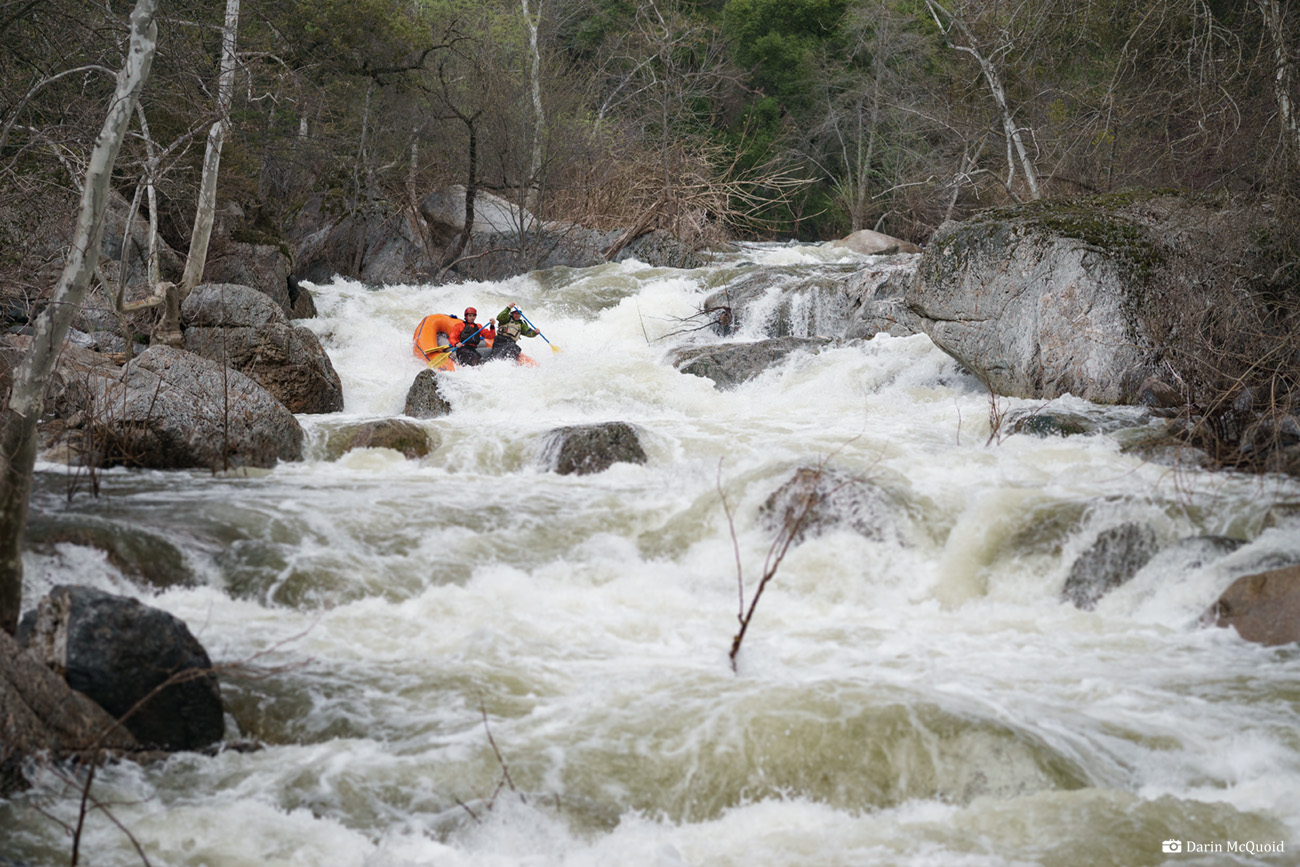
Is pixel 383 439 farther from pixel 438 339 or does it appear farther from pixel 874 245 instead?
pixel 874 245

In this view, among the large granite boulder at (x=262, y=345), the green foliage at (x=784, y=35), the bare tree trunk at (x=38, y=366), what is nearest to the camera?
the bare tree trunk at (x=38, y=366)

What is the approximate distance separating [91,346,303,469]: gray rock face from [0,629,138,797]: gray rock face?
4158 mm

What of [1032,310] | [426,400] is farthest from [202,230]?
[1032,310]

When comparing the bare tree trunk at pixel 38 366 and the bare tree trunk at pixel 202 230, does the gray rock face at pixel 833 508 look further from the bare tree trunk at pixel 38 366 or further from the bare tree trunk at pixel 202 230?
the bare tree trunk at pixel 202 230

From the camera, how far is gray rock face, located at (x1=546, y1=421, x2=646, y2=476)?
26.9 feet

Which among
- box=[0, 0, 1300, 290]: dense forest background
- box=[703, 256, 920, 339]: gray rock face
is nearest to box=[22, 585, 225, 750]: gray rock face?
box=[0, 0, 1300, 290]: dense forest background

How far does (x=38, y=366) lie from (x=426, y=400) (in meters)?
6.60

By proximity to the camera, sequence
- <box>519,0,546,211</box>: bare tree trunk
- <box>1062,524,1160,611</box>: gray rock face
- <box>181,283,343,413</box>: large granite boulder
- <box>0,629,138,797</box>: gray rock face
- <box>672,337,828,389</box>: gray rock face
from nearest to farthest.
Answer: <box>0,629,138,797</box>: gray rock face < <box>1062,524,1160,611</box>: gray rock face < <box>181,283,343,413</box>: large granite boulder < <box>672,337,828,389</box>: gray rock face < <box>519,0,546,211</box>: bare tree trunk

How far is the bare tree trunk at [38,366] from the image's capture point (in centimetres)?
404

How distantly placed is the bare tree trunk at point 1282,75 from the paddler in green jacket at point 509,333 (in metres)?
7.97

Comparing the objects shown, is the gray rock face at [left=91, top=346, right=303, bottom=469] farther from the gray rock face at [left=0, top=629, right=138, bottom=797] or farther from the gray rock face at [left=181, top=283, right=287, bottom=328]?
the gray rock face at [left=0, top=629, right=138, bottom=797]

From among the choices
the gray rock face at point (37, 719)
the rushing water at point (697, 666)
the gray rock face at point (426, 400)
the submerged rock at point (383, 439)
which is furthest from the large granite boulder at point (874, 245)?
the gray rock face at point (37, 719)

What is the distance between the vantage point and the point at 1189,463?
7027 mm

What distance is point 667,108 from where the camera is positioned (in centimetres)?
1981
